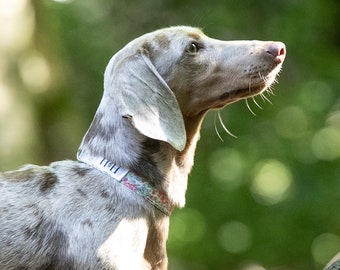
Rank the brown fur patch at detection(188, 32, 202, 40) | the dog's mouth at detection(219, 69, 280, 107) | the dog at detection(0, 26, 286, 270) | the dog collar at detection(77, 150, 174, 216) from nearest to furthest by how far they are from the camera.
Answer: the dog at detection(0, 26, 286, 270) < the dog collar at detection(77, 150, 174, 216) < the dog's mouth at detection(219, 69, 280, 107) < the brown fur patch at detection(188, 32, 202, 40)

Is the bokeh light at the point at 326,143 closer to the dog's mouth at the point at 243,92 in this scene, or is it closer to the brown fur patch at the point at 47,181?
the dog's mouth at the point at 243,92

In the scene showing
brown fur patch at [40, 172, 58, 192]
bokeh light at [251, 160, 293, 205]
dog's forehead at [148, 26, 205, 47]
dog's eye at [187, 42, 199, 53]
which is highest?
dog's forehead at [148, 26, 205, 47]

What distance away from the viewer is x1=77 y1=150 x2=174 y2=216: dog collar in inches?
137

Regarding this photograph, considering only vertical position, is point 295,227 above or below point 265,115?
below

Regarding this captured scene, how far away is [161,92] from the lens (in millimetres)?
3525

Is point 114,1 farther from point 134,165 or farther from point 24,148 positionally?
point 134,165

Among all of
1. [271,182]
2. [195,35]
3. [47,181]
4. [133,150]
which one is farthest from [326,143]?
[47,181]

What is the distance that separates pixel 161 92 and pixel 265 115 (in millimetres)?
4170

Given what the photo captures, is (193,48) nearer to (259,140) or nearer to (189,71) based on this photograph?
(189,71)

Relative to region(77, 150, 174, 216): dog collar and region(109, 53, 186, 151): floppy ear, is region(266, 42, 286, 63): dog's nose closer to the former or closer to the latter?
region(109, 53, 186, 151): floppy ear

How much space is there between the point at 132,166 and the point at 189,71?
18.5 inches

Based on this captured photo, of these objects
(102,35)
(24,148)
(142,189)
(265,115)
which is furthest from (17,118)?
(142,189)

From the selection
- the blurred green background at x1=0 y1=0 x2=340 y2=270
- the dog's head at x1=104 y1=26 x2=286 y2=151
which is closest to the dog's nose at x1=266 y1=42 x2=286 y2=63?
the dog's head at x1=104 y1=26 x2=286 y2=151

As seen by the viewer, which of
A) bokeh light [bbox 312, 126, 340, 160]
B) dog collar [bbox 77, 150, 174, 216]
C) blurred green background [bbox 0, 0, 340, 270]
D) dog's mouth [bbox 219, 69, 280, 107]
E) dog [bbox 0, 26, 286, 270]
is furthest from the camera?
bokeh light [bbox 312, 126, 340, 160]
